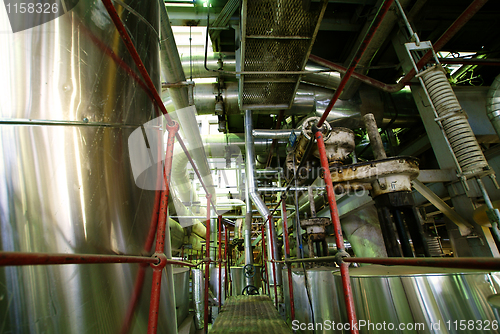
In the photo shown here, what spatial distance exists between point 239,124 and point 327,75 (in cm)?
340

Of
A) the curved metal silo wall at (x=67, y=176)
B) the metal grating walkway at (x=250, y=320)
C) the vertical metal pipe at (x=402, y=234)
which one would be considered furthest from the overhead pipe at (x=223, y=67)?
the metal grating walkway at (x=250, y=320)

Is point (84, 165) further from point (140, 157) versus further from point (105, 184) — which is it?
point (140, 157)

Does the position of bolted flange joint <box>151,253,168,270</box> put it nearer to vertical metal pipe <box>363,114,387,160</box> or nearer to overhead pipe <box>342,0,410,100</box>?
vertical metal pipe <box>363,114,387,160</box>

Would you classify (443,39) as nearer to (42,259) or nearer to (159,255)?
(159,255)

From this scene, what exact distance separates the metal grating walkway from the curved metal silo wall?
194 cm

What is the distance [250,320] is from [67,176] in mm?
2935

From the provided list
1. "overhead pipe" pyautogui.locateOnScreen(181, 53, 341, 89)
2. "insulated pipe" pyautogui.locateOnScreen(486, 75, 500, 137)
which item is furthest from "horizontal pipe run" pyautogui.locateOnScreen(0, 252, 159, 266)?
"insulated pipe" pyautogui.locateOnScreen(486, 75, 500, 137)

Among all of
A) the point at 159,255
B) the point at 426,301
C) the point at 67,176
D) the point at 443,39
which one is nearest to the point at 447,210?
the point at 443,39

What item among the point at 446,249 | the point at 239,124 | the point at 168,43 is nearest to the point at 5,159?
the point at 168,43

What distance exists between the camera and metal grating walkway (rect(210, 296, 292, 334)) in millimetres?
2482

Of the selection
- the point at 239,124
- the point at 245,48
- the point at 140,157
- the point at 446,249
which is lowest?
the point at 446,249

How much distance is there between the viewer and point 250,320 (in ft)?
9.50

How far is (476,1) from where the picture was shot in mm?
2609

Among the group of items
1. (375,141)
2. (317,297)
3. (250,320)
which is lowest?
(250,320)
